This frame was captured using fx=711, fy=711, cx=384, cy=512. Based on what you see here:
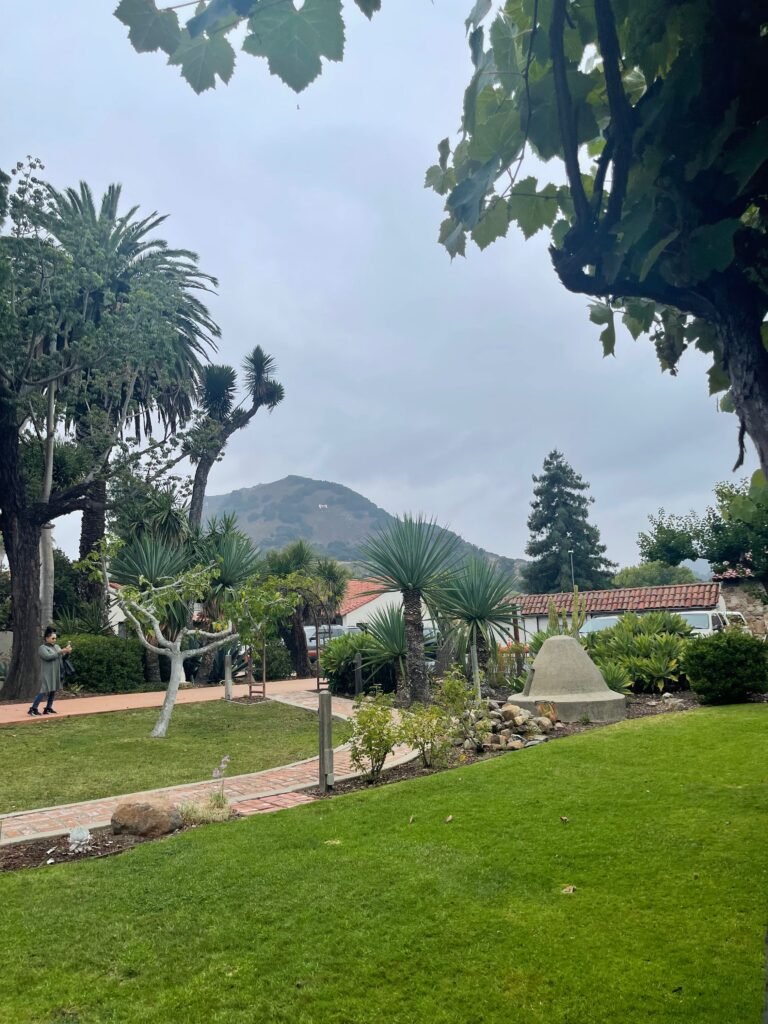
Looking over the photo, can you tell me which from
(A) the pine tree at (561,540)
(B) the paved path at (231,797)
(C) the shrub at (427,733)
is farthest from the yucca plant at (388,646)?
(A) the pine tree at (561,540)

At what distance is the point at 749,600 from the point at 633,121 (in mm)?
35071

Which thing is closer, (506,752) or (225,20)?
(225,20)

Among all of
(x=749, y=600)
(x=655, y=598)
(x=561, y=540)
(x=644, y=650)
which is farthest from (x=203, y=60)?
(x=561, y=540)

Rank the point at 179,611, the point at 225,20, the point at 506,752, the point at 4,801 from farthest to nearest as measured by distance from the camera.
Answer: the point at 179,611 < the point at 506,752 < the point at 4,801 < the point at 225,20

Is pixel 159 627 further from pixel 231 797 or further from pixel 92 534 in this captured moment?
pixel 92 534

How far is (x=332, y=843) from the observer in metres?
5.29

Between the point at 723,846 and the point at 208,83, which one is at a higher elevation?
the point at 208,83

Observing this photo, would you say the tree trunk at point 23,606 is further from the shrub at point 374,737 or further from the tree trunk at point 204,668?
the shrub at point 374,737

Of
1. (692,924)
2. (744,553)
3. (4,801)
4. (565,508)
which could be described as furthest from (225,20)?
(565,508)

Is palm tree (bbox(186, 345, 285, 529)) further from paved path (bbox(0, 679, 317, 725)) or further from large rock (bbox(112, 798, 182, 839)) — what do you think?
large rock (bbox(112, 798, 182, 839))

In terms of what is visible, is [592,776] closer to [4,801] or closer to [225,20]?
[4,801]

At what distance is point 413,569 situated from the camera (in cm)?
1338

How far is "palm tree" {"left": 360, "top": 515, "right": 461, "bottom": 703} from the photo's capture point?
13.3m

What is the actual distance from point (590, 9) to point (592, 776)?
21.0 ft
